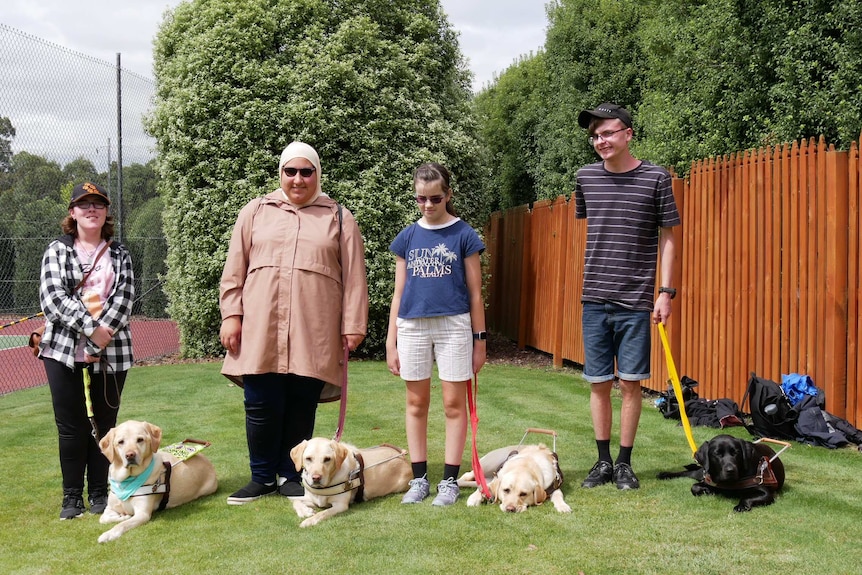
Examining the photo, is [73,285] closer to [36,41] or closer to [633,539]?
[633,539]

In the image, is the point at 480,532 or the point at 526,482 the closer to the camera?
the point at 480,532

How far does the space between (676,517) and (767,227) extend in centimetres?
337

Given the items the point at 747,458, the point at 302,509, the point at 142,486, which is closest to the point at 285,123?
the point at 142,486

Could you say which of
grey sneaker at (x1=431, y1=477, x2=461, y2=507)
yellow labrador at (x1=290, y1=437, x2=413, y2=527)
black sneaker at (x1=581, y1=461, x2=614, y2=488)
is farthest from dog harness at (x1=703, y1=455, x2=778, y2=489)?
yellow labrador at (x1=290, y1=437, x2=413, y2=527)

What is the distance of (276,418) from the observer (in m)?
4.52

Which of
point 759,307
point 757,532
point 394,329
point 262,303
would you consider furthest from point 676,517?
point 759,307

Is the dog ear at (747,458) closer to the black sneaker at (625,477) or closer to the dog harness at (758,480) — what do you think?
the dog harness at (758,480)

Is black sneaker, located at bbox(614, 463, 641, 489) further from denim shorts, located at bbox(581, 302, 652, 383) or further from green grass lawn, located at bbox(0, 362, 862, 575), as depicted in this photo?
denim shorts, located at bbox(581, 302, 652, 383)

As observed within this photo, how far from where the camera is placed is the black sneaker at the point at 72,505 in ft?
14.2

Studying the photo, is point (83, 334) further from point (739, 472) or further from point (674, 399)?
point (674, 399)

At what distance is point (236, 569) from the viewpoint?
3.50 m

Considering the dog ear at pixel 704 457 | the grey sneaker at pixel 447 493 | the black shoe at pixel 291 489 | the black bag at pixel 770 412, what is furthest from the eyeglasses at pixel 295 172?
the black bag at pixel 770 412

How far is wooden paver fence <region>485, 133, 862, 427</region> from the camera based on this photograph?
5867 millimetres

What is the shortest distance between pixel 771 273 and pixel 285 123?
6528 millimetres
